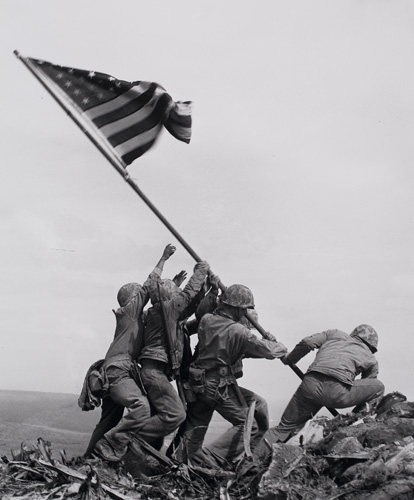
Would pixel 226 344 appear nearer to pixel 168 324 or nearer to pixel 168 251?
pixel 168 324

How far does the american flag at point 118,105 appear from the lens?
1171 centimetres

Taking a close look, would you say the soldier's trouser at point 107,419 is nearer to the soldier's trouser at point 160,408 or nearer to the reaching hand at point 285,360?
the soldier's trouser at point 160,408

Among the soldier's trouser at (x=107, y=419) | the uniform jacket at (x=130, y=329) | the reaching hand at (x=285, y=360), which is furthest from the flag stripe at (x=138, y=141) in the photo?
the reaching hand at (x=285, y=360)

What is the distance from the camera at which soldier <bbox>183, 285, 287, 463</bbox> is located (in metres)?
11.0

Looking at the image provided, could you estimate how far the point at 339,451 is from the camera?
959 cm

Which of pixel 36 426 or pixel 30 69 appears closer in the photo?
pixel 30 69

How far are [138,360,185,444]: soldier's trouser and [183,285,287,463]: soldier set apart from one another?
0.34m

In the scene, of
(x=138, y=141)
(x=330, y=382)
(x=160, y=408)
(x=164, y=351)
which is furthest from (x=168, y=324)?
(x=138, y=141)

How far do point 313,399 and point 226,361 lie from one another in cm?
143

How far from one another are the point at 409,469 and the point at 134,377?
4256mm

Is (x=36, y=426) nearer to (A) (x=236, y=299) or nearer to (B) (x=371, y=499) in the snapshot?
(A) (x=236, y=299)

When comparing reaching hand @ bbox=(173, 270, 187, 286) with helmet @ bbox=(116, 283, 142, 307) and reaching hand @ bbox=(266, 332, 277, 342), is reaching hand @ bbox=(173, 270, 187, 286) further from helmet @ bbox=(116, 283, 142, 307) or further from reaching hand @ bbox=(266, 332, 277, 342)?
reaching hand @ bbox=(266, 332, 277, 342)

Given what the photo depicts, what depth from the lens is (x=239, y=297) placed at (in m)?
11.1

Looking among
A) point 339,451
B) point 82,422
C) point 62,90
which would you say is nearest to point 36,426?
point 82,422
